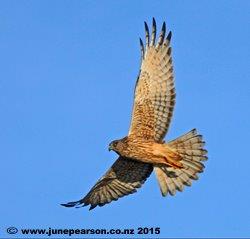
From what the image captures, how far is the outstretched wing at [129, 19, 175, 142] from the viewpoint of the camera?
57.3 feet

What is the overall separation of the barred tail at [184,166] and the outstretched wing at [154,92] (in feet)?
1.74

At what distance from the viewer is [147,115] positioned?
17578 millimetres

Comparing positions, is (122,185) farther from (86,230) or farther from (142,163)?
(86,230)

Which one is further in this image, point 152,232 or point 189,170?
point 189,170

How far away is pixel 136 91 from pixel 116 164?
1.57m

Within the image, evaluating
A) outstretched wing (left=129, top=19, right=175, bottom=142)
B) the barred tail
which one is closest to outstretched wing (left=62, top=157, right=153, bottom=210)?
the barred tail

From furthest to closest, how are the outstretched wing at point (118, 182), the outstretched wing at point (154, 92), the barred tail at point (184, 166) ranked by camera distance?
the outstretched wing at point (118, 182)
the outstretched wing at point (154, 92)
the barred tail at point (184, 166)

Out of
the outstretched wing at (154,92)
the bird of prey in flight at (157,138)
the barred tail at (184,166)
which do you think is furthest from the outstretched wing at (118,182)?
the outstretched wing at (154,92)

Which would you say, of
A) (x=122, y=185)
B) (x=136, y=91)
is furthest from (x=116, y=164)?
(x=136, y=91)

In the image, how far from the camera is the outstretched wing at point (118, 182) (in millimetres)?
18016

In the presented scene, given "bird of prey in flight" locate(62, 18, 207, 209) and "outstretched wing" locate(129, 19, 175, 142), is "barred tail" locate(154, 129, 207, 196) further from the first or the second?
"outstretched wing" locate(129, 19, 175, 142)

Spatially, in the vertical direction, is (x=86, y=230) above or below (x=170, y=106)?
below

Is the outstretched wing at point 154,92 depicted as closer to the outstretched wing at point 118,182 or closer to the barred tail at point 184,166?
the barred tail at point 184,166

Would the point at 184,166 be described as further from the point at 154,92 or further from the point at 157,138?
the point at 154,92
